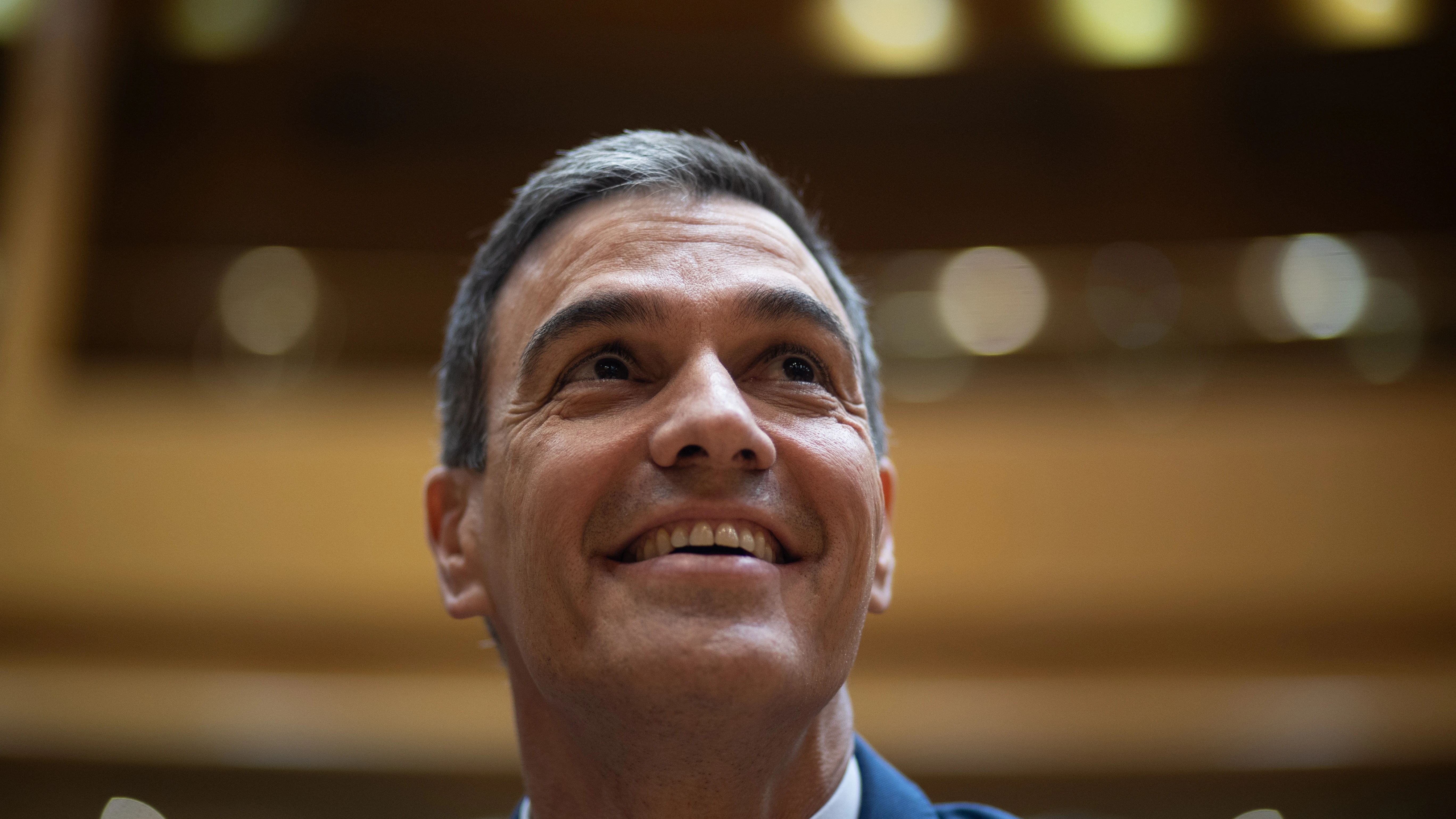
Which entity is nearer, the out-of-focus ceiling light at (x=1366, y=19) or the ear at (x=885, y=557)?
the ear at (x=885, y=557)

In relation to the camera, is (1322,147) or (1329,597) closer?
(1329,597)

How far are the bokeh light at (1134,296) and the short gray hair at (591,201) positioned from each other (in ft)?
16.5

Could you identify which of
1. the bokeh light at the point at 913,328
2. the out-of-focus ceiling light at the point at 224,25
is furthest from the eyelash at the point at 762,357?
the out-of-focus ceiling light at the point at 224,25

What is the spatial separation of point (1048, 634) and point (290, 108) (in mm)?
6873

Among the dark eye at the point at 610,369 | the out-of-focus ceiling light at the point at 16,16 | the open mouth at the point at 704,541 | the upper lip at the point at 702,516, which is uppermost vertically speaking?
the out-of-focus ceiling light at the point at 16,16

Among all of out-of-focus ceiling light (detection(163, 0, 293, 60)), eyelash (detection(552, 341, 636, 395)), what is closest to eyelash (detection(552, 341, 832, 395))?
eyelash (detection(552, 341, 636, 395))

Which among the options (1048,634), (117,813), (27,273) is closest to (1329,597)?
(1048,634)

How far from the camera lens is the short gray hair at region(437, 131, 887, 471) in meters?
1.55

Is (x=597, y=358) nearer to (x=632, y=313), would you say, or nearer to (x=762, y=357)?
(x=632, y=313)

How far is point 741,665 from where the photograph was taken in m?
1.14

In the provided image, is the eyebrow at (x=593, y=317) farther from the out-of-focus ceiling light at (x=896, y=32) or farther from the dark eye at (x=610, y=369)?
the out-of-focus ceiling light at (x=896, y=32)

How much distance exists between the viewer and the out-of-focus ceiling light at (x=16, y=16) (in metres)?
6.65

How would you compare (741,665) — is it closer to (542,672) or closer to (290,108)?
(542,672)

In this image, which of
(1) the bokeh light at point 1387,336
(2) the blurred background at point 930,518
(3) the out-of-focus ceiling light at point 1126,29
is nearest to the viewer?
(2) the blurred background at point 930,518
